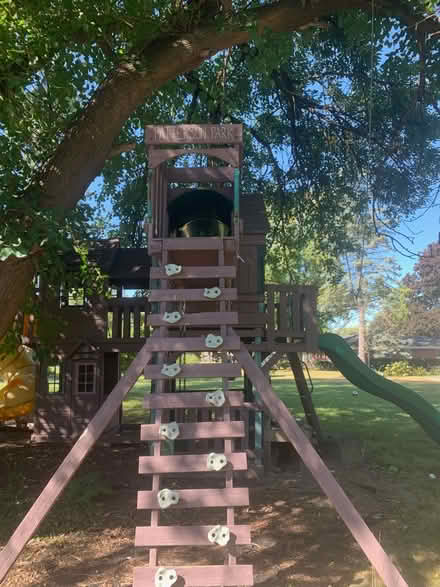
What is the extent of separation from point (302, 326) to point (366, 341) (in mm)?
17001

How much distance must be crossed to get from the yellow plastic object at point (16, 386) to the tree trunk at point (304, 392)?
7.13 m

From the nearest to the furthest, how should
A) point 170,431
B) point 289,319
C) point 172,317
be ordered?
1. point 170,431
2. point 172,317
3. point 289,319

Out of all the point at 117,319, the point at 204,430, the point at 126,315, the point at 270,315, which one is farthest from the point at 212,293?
the point at 117,319

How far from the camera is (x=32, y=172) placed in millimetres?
6543

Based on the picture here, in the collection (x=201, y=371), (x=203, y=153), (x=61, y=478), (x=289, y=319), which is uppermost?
(x=203, y=153)

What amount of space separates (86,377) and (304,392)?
19.1 feet

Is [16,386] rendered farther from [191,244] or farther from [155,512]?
[155,512]

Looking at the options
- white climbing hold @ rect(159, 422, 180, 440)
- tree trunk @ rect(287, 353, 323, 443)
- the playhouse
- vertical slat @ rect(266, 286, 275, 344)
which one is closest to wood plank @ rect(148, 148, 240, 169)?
the playhouse

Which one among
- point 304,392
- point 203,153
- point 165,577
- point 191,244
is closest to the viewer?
point 165,577

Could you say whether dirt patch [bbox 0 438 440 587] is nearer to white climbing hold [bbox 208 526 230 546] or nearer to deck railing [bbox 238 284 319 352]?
white climbing hold [bbox 208 526 230 546]

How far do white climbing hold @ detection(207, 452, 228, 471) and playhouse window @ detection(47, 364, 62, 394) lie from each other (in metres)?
9.22

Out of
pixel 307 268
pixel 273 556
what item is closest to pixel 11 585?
pixel 273 556

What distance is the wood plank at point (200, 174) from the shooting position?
582 cm

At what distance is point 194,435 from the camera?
3.85m
